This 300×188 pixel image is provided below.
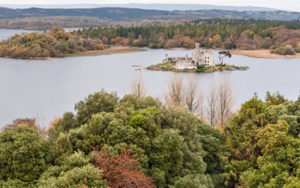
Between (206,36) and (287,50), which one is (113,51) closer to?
(206,36)

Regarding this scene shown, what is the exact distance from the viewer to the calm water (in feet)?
70.3

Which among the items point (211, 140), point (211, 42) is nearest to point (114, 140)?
point (211, 140)

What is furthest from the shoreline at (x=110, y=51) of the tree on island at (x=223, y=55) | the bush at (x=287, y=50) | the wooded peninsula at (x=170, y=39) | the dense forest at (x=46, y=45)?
the bush at (x=287, y=50)

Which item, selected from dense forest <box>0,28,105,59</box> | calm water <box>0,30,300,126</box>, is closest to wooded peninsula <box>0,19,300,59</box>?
dense forest <box>0,28,105,59</box>

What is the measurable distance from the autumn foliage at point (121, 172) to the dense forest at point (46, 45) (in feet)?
109

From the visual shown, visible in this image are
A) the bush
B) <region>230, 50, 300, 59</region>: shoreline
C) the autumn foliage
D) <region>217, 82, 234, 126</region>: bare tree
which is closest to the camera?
the autumn foliage

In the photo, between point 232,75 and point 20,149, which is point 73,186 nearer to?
point 20,149

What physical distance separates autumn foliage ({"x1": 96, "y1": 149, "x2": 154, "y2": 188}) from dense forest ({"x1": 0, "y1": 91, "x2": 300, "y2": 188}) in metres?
0.02

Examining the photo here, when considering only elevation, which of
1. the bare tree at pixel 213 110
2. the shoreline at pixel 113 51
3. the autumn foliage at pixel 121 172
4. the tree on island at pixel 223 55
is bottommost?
the shoreline at pixel 113 51

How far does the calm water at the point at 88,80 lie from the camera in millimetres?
21422

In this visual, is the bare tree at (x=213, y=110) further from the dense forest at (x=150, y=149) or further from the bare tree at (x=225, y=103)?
the dense forest at (x=150, y=149)

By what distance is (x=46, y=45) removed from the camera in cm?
4184

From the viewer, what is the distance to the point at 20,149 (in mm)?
7934

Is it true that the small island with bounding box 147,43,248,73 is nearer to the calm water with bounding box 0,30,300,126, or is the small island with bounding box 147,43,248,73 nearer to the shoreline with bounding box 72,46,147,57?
the calm water with bounding box 0,30,300,126
